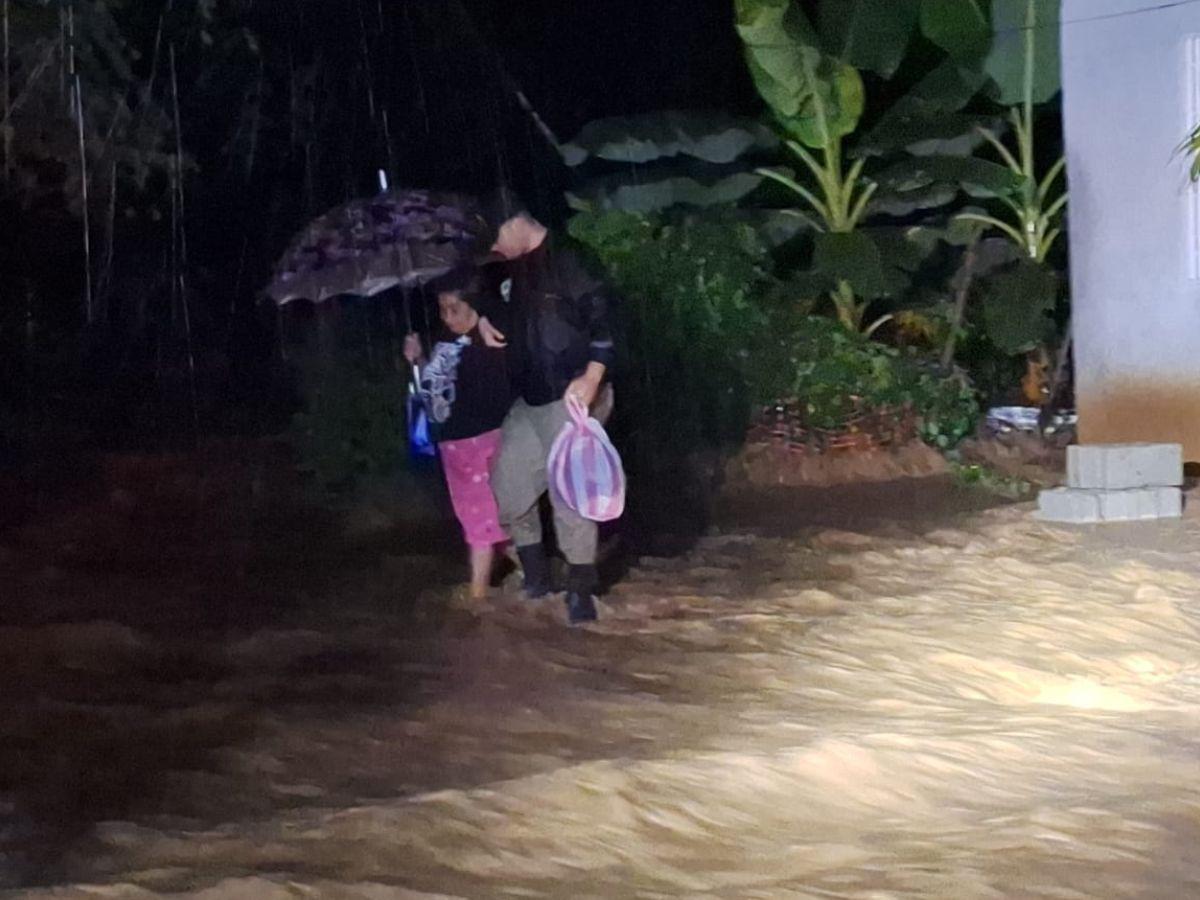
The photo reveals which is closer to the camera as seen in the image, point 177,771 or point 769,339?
point 177,771

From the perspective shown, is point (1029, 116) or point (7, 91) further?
point (1029, 116)

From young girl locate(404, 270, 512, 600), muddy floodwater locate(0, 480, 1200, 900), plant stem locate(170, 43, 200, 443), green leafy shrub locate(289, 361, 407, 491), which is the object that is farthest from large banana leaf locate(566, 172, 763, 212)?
young girl locate(404, 270, 512, 600)

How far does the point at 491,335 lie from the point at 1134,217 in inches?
185

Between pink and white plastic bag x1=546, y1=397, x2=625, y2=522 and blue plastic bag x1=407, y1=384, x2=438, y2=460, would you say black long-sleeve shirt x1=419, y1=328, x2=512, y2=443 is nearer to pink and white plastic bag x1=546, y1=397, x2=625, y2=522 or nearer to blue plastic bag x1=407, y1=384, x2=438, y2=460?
blue plastic bag x1=407, y1=384, x2=438, y2=460

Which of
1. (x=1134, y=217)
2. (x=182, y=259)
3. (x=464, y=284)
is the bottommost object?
(x=464, y=284)

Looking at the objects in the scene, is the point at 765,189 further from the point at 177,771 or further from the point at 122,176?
the point at 177,771

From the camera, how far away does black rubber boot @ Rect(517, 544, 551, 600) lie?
6.75 meters

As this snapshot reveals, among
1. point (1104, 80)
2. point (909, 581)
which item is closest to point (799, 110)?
point (1104, 80)

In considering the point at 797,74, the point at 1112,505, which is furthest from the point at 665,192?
the point at 1112,505

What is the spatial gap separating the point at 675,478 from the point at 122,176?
4709mm

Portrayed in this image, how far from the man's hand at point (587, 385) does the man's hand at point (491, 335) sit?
402 mm

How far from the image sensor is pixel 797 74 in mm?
10266

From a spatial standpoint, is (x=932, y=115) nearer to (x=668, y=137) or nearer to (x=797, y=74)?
(x=797, y=74)

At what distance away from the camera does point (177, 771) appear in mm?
4496
